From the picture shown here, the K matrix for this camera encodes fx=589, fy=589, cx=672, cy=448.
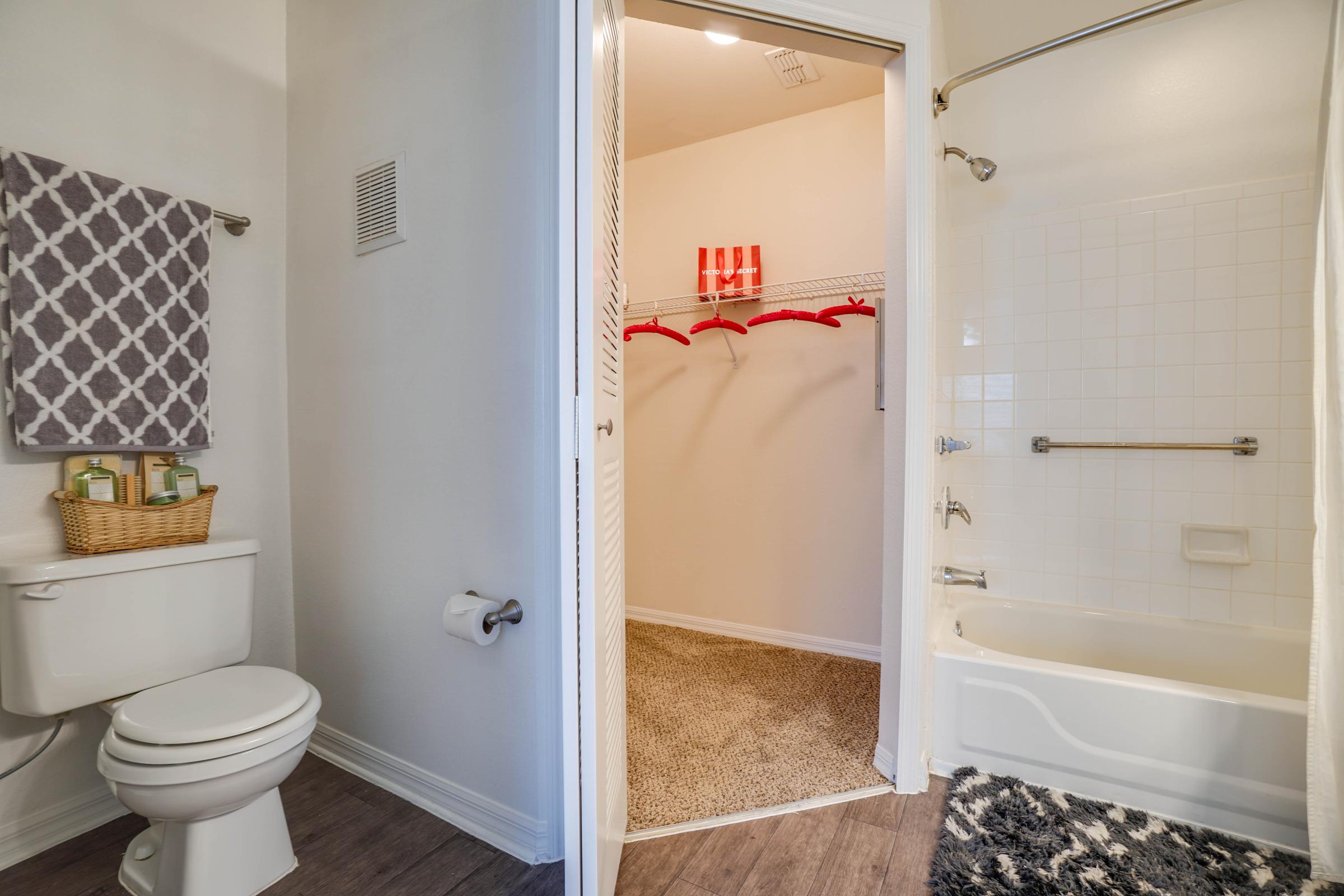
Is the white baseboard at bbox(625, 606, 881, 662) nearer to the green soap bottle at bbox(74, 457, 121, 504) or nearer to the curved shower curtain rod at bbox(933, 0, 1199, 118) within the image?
the curved shower curtain rod at bbox(933, 0, 1199, 118)

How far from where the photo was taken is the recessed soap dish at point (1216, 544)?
1897 mm

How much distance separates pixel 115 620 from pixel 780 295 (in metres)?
2.55

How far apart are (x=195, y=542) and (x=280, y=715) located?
649 mm

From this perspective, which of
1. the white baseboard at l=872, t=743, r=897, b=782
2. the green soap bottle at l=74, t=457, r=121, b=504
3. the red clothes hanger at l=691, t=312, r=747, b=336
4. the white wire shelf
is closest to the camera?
the green soap bottle at l=74, t=457, r=121, b=504

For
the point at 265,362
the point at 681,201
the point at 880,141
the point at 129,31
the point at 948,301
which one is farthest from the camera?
the point at 681,201

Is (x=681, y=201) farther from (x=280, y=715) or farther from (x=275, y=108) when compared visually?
(x=280, y=715)

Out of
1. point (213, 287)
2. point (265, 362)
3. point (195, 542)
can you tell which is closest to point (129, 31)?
point (213, 287)

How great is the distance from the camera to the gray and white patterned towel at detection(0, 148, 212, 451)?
1.38 m

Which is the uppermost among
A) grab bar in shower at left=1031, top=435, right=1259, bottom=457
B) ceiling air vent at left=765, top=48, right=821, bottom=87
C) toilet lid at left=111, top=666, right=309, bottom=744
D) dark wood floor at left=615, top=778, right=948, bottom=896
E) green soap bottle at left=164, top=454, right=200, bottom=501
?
ceiling air vent at left=765, top=48, right=821, bottom=87

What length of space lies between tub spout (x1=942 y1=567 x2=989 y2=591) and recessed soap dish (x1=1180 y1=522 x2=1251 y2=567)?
0.70 meters

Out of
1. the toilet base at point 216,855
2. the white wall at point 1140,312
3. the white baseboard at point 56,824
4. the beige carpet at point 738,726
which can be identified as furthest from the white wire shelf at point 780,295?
the white baseboard at point 56,824

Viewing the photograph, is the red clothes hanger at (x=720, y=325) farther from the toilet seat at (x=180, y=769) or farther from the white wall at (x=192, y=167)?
the toilet seat at (x=180, y=769)

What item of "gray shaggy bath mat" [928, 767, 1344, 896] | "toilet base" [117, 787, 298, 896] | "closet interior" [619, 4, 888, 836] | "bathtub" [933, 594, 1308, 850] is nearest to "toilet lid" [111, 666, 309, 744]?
"toilet base" [117, 787, 298, 896]

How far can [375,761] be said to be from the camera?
1727mm
